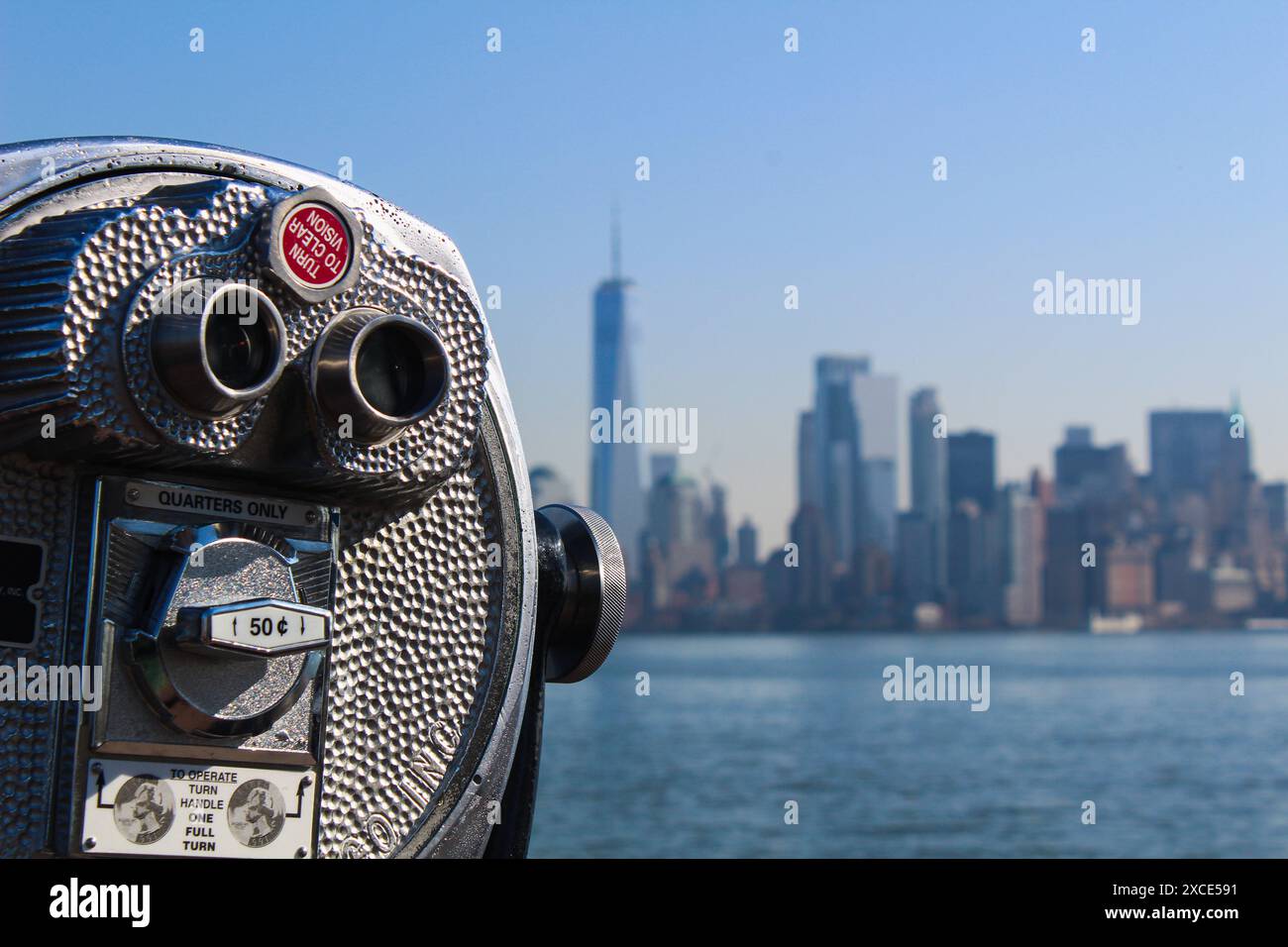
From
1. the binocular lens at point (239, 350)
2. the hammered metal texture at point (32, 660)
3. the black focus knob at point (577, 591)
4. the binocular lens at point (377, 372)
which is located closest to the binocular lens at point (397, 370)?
the binocular lens at point (377, 372)

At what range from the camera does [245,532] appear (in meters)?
1.86

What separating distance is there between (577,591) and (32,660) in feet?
2.70

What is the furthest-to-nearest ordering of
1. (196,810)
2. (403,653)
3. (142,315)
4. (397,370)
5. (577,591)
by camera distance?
(577,591) < (403,653) < (397,370) < (196,810) < (142,315)

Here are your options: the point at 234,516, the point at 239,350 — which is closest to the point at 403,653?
the point at 234,516

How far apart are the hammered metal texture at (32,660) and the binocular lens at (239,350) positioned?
19cm

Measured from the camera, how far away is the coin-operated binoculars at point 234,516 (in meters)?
1.72

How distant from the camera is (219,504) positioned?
1.86 meters

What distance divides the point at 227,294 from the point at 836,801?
130ft

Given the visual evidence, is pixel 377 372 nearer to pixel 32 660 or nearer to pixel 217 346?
pixel 217 346

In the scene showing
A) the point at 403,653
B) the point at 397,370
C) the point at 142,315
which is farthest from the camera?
the point at 403,653

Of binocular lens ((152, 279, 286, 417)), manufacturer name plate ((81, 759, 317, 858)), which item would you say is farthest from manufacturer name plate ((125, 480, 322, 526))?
manufacturer name plate ((81, 759, 317, 858))

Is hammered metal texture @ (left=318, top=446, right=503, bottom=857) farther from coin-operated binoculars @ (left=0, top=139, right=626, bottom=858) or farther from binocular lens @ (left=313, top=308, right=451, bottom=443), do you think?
binocular lens @ (left=313, top=308, right=451, bottom=443)
